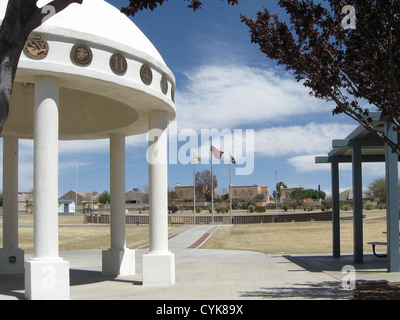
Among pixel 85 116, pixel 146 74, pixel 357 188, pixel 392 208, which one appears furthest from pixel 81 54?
pixel 357 188

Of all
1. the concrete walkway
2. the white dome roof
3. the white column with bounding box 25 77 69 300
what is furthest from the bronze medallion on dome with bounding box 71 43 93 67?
the concrete walkway

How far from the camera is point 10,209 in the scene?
570 inches

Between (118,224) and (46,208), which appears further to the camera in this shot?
(118,224)

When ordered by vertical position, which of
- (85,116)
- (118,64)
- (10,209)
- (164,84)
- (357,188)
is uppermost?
(118,64)

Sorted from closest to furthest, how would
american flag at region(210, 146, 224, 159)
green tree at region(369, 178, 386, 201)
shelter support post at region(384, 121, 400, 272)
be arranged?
shelter support post at region(384, 121, 400, 272) → american flag at region(210, 146, 224, 159) → green tree at region(369, 178, 386, 201)

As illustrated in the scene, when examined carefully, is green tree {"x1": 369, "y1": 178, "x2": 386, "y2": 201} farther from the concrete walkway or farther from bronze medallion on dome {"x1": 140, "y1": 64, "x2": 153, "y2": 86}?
bronze medallion on dome {"x1": 140, "y1": 64, "x2": 153, "y2": 86}

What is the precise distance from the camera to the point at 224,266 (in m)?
16.3

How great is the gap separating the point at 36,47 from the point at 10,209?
7.15 metres

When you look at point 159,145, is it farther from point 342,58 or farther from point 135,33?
point 342,58

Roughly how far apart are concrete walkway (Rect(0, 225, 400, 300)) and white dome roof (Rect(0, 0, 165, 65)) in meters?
5.59

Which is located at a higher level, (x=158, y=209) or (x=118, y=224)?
(x=158, y=209)

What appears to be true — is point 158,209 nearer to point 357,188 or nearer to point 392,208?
point 392,208

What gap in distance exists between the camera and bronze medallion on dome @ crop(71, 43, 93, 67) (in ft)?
31.2

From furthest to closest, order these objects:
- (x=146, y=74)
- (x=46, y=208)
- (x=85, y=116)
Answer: (x=85, y=116) < (x=146, y=74) < (x=46, y=208)
